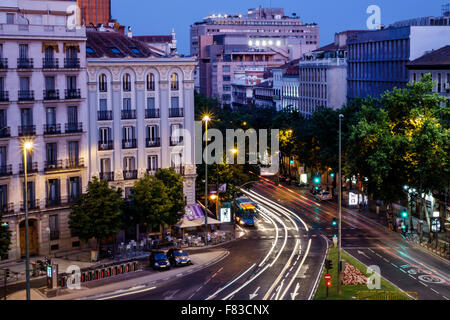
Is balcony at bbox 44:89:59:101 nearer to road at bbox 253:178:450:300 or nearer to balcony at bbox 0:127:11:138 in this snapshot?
balcony at bbox 0:127:11:138

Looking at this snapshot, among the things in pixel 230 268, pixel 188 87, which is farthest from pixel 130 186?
pixel 230 268

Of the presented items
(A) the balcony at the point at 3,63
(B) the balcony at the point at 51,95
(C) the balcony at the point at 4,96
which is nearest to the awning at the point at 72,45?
(B) the balcony at the point at 51,95

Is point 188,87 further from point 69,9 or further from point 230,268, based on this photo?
point 230,268

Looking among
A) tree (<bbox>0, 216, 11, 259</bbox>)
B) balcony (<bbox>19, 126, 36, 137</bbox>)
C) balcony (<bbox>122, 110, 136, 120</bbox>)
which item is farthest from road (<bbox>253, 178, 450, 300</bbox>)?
balcony (<bbox>19, 126, 36, 137</bbox>)

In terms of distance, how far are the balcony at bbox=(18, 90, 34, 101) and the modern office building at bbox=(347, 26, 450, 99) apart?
53108mm

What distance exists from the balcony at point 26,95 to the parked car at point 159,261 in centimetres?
1875

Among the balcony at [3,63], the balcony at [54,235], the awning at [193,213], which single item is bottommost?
the balcony at [54,235]

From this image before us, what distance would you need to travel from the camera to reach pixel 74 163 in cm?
6550

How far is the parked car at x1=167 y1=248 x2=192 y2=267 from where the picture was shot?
2226 inches

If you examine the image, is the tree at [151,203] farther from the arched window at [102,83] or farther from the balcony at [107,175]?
the arched window at [102,83]

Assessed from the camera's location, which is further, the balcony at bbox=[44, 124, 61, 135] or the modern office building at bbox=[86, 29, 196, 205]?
the modern office building at bbox=[86, 29, 196, 205]

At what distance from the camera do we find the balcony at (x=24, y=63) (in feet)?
203

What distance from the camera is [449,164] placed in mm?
66562

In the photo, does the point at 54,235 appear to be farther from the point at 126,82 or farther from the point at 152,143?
the point at 126,82
